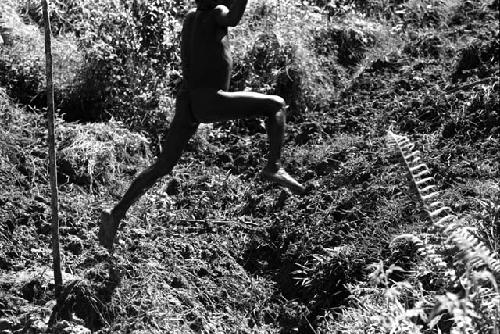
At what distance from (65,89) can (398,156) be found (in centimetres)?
268

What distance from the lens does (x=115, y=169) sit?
670 centimetres

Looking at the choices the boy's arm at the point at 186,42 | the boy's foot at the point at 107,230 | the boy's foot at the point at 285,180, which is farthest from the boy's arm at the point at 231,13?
the boy's foot at the point at 107,230

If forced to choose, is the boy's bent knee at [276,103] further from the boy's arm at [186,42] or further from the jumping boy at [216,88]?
the boy's arm at [186,42]

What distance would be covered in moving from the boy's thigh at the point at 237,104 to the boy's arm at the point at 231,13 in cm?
41

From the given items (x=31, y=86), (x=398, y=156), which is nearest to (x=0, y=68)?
(x=31, y=86)

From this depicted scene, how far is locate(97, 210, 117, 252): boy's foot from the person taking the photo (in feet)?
17.8

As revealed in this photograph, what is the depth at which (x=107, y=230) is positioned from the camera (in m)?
5.44

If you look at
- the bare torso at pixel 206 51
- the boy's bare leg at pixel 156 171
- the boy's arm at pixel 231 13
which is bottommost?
the boy's bare leg at pixel 156 171

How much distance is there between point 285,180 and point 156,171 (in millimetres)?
829

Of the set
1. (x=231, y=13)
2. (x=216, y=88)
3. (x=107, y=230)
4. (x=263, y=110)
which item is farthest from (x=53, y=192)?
A: (x=231, y=13)

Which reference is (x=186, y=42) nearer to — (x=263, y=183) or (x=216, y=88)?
(x=216, y=88)

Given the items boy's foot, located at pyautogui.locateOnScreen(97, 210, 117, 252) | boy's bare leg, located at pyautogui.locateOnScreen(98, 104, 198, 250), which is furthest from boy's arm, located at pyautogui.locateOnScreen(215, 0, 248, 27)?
boy's foot, located at pyautogui.locateOnScreen(97, 210, 117, 252)

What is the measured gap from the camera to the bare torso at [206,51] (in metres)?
5.00

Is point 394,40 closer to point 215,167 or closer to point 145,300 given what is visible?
point 215,167
